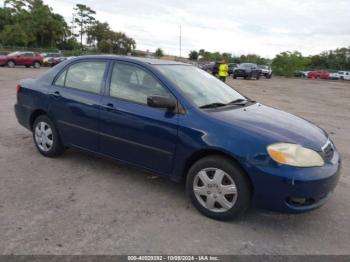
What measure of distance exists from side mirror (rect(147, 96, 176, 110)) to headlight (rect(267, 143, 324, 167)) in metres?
1.11

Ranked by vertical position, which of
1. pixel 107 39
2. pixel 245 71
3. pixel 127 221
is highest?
pixel 107 39

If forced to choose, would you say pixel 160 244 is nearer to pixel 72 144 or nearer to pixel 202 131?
pixel 202 131

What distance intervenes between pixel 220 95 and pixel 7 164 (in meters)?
3.04

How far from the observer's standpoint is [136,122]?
4.19 meters

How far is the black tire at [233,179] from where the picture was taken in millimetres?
3562

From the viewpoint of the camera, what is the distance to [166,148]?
13.1 feet

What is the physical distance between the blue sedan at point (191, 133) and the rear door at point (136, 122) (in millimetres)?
12

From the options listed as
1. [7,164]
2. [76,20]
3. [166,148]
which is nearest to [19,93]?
[7,164]

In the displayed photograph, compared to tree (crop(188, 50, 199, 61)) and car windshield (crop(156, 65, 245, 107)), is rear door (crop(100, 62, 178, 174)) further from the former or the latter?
tree (crop(188, 50, 199, 61))

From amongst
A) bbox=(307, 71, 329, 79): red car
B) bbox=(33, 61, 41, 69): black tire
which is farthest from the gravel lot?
bbox=(307, 71, 329, 79): red car

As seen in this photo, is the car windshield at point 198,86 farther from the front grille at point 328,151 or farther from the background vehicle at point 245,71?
the background vehicle at point 245,71

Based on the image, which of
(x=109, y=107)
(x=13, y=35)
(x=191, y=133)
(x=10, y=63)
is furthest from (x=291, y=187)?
(x=13, y=35)

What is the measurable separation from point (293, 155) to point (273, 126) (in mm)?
486

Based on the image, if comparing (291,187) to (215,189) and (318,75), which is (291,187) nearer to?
(215,189)
